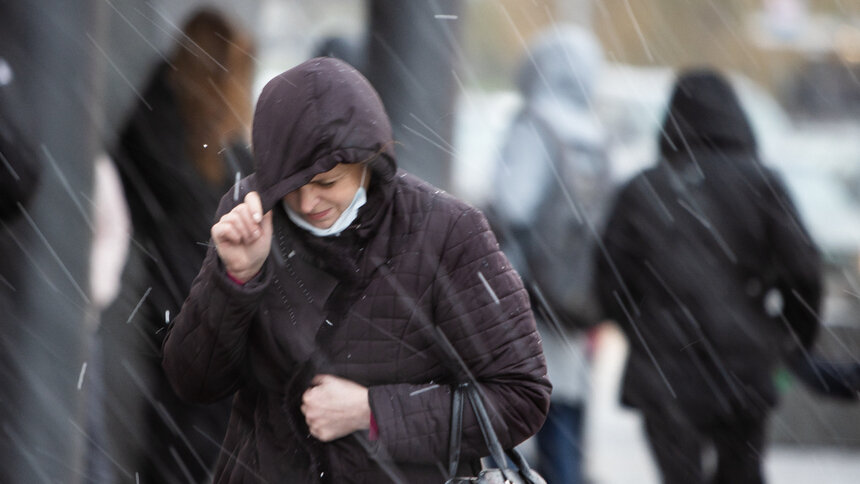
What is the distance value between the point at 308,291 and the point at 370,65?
1.23 metres

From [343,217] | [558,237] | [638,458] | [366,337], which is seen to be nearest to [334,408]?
[366,337]

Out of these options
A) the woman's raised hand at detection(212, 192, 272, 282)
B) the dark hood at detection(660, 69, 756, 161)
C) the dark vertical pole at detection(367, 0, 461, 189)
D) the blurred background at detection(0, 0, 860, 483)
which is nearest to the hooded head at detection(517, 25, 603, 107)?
the blurred background at detection(0, 0, 860, 483)

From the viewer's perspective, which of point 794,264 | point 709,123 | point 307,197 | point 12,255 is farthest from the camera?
point 709,123

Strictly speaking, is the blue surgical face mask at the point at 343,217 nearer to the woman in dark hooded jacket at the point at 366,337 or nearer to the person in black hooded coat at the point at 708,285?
the woman in dark hooded jacket at the point at 366,337

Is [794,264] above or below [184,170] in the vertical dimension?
below

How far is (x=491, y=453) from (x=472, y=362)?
0.19 m

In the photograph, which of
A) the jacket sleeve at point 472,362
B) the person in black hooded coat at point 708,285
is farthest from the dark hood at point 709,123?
the jacket sleeve at point 472,362

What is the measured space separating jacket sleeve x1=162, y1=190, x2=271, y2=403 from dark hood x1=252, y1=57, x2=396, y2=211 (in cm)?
17

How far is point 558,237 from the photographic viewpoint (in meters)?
5.22

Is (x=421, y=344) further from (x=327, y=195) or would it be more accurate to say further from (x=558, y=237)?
(x=558, y=237)

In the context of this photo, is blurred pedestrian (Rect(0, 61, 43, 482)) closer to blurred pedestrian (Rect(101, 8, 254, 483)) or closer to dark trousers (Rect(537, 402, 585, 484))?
blurred pedestrian (Rect(101, 8, 254, 483))

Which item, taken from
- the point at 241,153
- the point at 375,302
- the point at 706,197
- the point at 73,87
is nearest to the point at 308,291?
the point at 375,302

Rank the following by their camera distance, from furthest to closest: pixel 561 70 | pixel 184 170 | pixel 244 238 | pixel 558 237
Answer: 1. pixel 561 70
2. pixel 558 237
3. pixel 184 170
4. pixel 244 238

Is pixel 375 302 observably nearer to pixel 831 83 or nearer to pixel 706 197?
pixel 706 197
